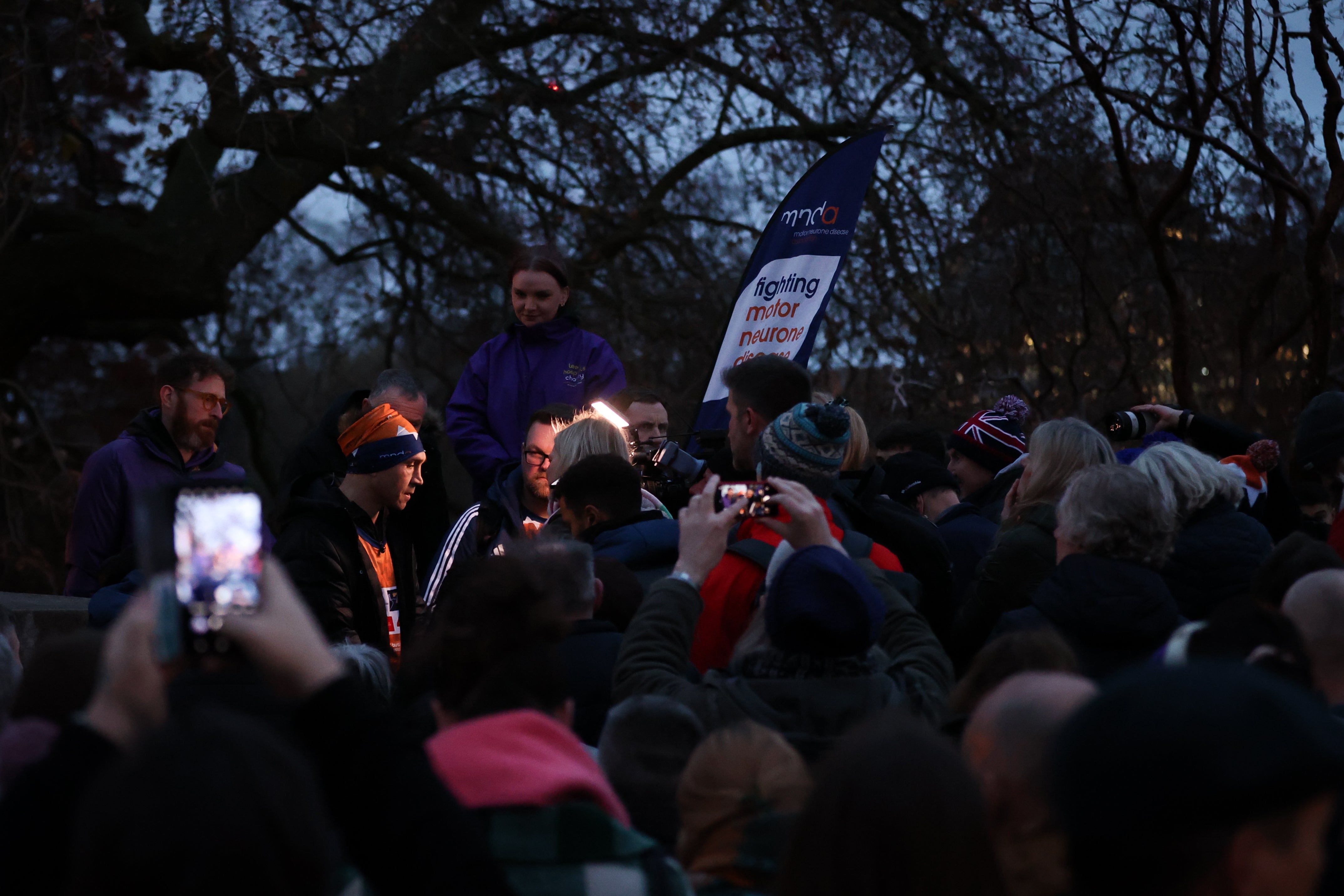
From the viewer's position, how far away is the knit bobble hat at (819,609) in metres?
2.65

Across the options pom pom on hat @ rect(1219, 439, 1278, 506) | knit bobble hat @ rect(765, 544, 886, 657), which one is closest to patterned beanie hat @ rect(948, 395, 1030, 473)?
pom pom on hat @ rect(1219, 439, 1278, 506)

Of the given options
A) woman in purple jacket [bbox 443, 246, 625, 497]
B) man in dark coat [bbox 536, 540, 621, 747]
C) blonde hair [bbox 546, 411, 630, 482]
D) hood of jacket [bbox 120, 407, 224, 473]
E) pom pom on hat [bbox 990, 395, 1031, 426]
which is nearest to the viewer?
man in dark coat [bbox 536, 540, 621, 747]

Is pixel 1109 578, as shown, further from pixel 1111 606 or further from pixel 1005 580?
pixel 1005 580

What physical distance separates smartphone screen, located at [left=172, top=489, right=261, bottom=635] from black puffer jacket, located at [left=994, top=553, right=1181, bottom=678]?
1905 mm

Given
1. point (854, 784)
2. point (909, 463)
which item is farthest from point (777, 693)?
point (909, 463)

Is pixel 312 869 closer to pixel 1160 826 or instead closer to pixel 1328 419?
pixel 1160 826

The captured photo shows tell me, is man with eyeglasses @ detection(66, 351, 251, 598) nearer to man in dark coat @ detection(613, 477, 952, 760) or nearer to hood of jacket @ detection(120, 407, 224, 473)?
hood of jacket @ detection(120, 407, 224, 473)

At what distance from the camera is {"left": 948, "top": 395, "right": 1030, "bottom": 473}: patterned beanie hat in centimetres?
547

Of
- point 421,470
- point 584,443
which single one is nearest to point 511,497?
point 421,470

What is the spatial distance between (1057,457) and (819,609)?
1.89 m

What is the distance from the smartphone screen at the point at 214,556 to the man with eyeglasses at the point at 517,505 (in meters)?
3.01

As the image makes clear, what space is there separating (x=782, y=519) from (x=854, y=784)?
192cm

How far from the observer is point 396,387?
233 inches

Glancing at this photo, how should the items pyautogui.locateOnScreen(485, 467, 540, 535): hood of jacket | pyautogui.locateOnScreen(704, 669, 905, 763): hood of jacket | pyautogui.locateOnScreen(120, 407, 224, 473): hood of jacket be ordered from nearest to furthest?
1. pyautogui.locateOnScreen(704, 669, 905, 763): hood of jacket
2. pyautogui.locateOnScreen(485, 467, 540, 535): hood of jacket
3. pyautogui.locateOnScreen(120, 407, 224, 473): hood of jacket
